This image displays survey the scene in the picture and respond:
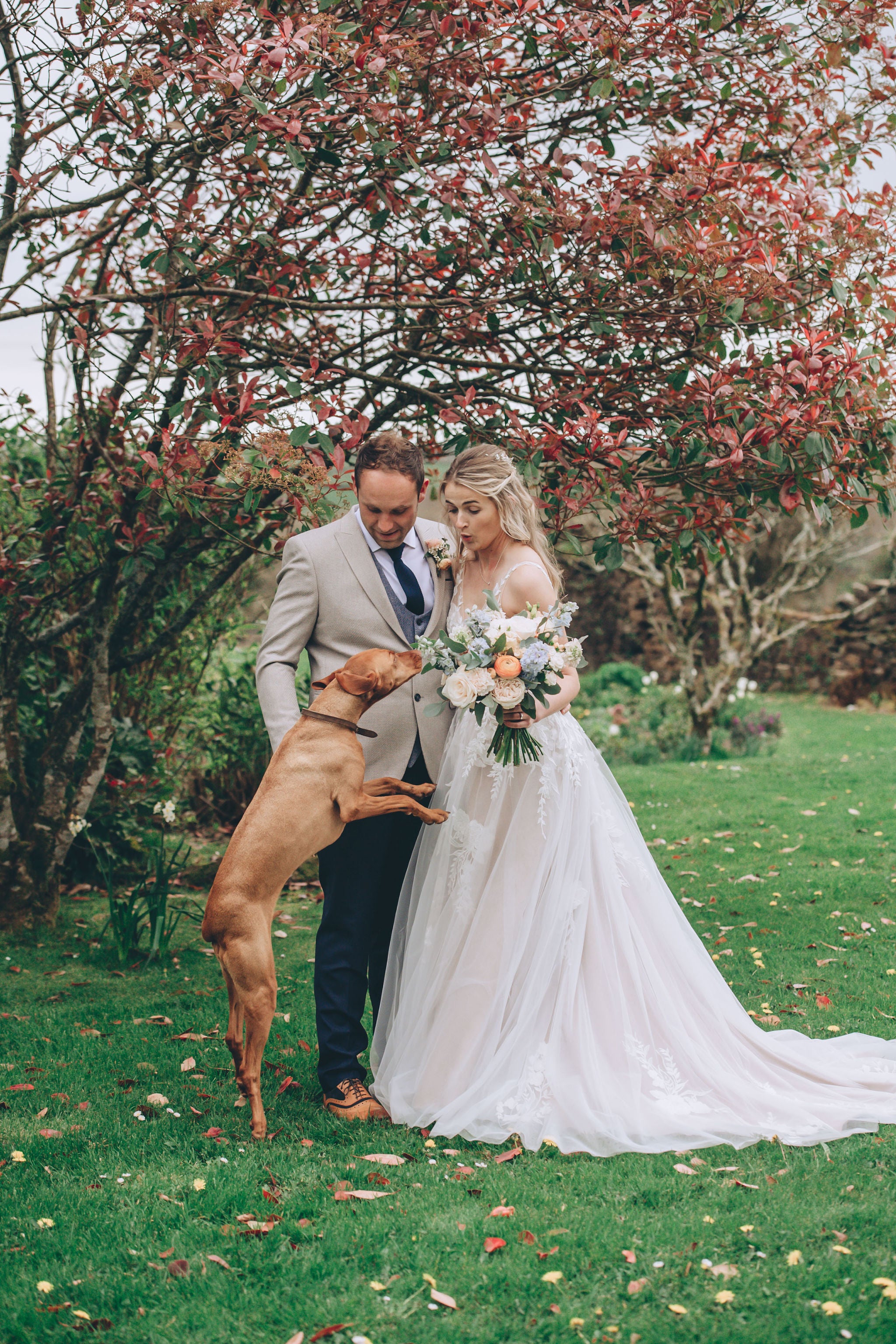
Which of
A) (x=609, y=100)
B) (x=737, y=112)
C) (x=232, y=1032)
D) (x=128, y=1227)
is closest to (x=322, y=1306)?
(x=128, y=1227)

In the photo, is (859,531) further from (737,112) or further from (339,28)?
(339,28)

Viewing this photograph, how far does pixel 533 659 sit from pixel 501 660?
10 cm

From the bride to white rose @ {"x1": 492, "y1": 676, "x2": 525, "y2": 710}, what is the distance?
0.47 feet

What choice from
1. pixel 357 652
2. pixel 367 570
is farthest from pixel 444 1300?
pixel 367 570

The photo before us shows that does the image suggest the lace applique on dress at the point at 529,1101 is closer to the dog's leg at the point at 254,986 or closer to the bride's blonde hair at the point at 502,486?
the dog's leg at the point at 254,986

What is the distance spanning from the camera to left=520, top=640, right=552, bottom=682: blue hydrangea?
3.43 m

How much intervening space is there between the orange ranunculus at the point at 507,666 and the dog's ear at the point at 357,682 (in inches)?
16.1

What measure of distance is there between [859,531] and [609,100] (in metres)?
12.4

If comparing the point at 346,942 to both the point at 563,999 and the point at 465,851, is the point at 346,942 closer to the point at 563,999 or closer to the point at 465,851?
the point at 465,851

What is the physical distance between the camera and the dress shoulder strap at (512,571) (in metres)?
3.85

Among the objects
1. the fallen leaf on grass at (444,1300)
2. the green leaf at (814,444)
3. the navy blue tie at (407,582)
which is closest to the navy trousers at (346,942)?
the navy blue tie at (407,582)

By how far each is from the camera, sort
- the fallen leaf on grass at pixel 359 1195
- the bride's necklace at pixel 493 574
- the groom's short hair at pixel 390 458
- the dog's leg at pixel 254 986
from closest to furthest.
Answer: the fallen leaf on grass at pixel 359 1195, the dog's leg at pixel 254 986, the groom's short hair at pixel 390 458, the bride's necklace at pixel 493 574

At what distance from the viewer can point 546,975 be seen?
149 inches

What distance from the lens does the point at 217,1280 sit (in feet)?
8.93
